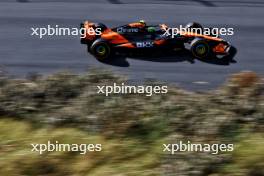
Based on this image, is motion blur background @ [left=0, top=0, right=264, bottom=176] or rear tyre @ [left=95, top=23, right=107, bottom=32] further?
rear tyre @ [left=95, top=23, right=107, bottom=32]

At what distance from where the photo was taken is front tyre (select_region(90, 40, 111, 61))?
13.2 m

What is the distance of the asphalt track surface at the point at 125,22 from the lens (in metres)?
12.5

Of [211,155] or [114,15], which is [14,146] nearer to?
[211,155]

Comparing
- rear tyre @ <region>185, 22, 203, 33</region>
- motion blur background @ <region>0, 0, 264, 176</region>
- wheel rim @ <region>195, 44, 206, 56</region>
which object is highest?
rear tyre @ <region>185, 22, 203, 33</region>

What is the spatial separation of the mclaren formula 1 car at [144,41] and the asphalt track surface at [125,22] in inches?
10.3

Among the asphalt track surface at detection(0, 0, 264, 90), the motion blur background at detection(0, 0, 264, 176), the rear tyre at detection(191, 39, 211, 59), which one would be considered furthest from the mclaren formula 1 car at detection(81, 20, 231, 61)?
the motion blur background at detection(0, 0, 264, 176)

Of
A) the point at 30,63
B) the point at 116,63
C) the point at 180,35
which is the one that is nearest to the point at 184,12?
the point at 180,35

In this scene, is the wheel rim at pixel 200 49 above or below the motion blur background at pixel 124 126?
above

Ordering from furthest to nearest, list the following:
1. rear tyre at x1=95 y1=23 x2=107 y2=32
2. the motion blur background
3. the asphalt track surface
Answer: rear tyre at x1=95 y1=23 x2=107 y2=32
the asphalt track surface
the motion blur background

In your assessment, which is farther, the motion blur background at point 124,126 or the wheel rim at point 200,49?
the wheel rim at point 200,49

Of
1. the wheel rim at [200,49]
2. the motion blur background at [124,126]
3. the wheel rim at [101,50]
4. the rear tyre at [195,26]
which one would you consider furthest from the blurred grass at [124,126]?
the rear tyre at [195,26]

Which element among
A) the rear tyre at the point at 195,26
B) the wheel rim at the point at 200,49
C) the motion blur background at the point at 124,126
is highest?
the rear tyre at the point at 195,26

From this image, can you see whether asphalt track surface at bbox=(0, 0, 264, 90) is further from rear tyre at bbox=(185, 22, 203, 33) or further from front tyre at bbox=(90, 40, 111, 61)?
rear tyre at bbox=(185, 22, 203, 33)

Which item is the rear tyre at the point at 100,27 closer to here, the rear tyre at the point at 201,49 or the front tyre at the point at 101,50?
the front tyre at the point at 101,50
